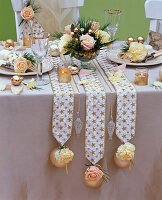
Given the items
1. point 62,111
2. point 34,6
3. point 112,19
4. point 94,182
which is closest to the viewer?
point 62,111

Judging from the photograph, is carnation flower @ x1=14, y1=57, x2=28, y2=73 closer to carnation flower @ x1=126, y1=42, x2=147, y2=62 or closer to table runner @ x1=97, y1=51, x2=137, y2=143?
table runner @ x1=97, y1=51, x2=137, y2=143

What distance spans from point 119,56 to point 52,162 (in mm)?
670

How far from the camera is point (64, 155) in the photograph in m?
1.38

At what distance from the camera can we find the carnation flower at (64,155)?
137cm

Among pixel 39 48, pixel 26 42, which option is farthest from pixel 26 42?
pixel 39 48

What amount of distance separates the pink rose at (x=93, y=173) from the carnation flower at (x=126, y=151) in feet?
0.35

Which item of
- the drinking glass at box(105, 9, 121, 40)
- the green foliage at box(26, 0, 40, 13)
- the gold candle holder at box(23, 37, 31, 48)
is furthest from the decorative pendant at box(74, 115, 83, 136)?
the green foliage at box(26, 0, 40, 13)

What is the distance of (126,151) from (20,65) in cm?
60

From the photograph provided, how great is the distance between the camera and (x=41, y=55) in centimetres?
141

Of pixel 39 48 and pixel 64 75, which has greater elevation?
pixel 39 48

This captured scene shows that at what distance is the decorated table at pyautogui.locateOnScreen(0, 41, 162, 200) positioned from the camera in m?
1.35

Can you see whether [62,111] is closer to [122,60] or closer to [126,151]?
[126,151]

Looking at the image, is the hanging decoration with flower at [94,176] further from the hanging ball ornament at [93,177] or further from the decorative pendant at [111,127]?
the decorative pendant at [111,127]

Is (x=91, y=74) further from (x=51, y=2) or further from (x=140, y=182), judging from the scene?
(x=51, y=2)
